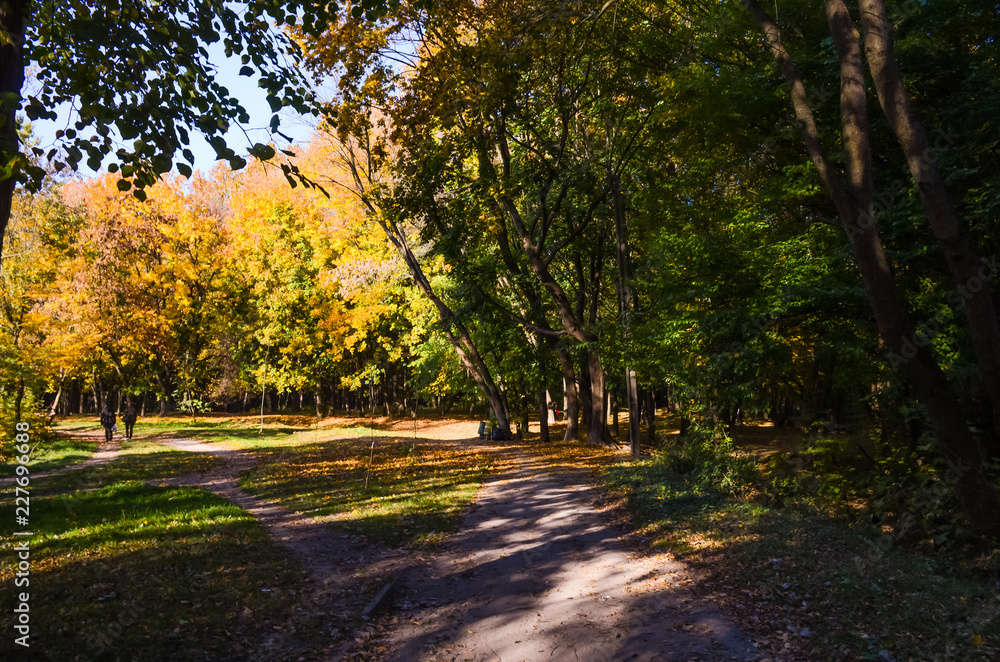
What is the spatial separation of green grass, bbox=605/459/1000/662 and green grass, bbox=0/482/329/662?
438 centimetres

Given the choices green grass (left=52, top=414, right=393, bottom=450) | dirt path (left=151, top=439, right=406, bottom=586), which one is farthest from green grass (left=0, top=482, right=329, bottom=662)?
green grass (left=52, top=414, right=393, bottom=450)

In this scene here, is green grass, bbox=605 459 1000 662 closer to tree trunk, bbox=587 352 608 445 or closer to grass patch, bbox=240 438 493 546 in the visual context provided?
grass patch, bbox=240 438 493 546

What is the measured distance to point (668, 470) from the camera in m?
12.7

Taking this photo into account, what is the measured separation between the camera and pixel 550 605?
6.40 meters

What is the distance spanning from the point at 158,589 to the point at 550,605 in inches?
157

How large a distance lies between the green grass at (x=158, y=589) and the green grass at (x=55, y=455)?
6.76 meters

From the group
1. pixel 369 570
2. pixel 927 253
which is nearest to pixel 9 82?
pixel 369 570

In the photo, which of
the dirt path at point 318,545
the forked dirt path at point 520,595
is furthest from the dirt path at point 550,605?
the dirt path at point 318,545

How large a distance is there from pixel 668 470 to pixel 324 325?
2400 cm

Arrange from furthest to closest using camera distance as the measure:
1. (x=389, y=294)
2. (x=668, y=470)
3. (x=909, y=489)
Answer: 1. (x=389, y=294)
2. (x=668, y=470)
3. (x=909, y=489)

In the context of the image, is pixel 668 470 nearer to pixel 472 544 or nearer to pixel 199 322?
pixel 472 544

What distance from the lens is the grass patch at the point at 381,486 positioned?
972 centimetres

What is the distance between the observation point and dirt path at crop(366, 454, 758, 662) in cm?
535

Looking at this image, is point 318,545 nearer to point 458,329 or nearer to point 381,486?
point 381,486
